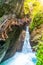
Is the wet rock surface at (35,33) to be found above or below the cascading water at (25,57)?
above

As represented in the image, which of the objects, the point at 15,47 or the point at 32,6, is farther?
the point at 32,6

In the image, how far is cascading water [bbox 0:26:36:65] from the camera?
33.5 ft

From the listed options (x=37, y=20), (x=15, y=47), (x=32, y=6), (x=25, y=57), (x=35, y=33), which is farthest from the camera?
(x=32, y=6)

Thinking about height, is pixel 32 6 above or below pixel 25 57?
above

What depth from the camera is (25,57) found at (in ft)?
36.0

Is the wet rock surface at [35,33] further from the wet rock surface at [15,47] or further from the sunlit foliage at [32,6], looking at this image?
→ the sunlit foliage at [32,6]

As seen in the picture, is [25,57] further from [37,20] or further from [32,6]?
[32,6]

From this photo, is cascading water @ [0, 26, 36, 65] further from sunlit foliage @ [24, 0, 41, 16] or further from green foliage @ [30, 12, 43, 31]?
sunlit foliage @ [24, 0, 41, 16]

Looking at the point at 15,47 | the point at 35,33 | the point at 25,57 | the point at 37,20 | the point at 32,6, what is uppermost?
the point at 32,6

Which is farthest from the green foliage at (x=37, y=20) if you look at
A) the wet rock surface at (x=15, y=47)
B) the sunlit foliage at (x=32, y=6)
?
the wet rock surface at (x=15, y=47)

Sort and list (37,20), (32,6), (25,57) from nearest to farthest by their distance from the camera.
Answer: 1. (25,57)
2. (37,20)
3. (32,6)

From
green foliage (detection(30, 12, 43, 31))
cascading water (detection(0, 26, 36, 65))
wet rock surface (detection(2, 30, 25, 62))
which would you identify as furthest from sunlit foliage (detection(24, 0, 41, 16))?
wet rock surface (detection(2, 30, 25, 62))

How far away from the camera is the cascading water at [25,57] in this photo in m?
10.2

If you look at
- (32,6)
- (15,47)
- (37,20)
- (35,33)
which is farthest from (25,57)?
(32,6)
